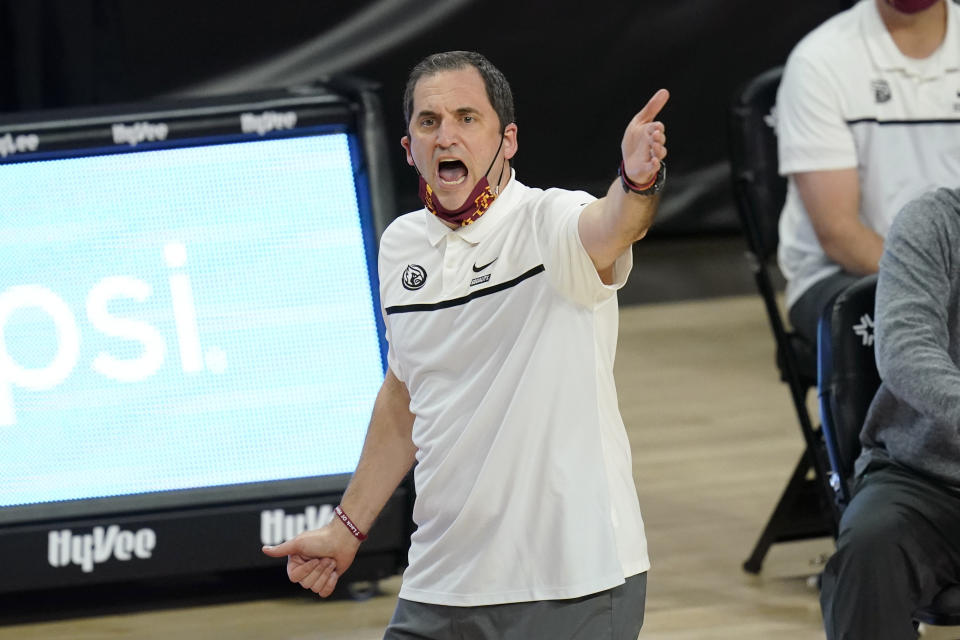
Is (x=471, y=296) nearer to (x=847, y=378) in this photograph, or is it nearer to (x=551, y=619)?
(x=551, y=619)

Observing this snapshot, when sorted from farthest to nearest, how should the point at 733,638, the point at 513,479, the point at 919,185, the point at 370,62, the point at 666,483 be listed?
the point at 370,62
the point at 666,483
the point at 919,185
the point at 733,638
the point at 513,479

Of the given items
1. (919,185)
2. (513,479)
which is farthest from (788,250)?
(513,479)

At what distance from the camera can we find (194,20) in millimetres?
6531

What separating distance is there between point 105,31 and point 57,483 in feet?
10.3

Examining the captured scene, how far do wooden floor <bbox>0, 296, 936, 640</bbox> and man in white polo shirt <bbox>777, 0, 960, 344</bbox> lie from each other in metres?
0.66

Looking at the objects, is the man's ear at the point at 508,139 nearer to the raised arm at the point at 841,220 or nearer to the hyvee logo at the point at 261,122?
the hyvee logo at the point at 261,122

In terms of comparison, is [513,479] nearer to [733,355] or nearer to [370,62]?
[733,355]

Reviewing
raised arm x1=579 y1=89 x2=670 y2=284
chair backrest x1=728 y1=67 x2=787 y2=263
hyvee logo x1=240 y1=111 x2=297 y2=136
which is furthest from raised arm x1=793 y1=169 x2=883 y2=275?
raised arm x1=579 y1=89 x2=670 y2=284

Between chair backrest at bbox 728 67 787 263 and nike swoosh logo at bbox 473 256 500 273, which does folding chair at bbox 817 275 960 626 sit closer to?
chair backrest at bbox 728 67 787 263

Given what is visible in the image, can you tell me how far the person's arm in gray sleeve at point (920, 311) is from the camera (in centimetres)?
271

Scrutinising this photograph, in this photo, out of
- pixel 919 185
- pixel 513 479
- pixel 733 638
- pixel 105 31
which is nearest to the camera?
pixel 513 479

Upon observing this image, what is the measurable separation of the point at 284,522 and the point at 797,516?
51.9 inches

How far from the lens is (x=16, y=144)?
3484 millimetres

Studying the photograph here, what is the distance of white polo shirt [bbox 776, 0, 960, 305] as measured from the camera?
388 cm
